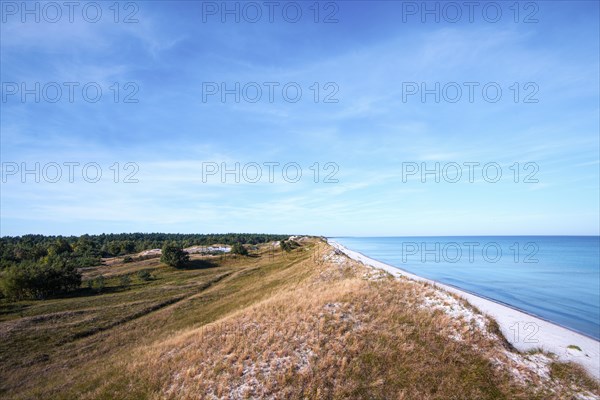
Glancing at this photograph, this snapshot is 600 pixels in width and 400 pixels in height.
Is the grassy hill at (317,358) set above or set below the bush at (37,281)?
above

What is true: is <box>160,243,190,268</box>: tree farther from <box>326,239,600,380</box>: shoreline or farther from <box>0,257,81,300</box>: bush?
<box>326,239,600,380</box>: shoreline

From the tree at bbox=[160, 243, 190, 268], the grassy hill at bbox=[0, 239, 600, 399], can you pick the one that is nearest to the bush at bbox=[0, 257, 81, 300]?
the tree at bbox=[160, 243, 190, 268]

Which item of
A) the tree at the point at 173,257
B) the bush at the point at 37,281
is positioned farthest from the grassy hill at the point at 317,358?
the tree at the point at 173,257

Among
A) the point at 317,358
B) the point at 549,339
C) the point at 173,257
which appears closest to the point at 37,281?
the point at 173,257

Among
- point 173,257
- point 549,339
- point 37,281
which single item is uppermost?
point 173,257

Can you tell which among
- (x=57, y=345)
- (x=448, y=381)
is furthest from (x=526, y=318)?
(x=57, y=345)

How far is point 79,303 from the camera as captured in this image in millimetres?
49531

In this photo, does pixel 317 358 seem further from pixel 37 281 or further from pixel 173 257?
pixel 173 257

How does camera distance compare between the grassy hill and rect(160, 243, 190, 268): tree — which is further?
rect(160, 243, 190, 268): tree

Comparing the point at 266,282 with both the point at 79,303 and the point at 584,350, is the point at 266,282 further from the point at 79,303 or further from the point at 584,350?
the point at 584,350

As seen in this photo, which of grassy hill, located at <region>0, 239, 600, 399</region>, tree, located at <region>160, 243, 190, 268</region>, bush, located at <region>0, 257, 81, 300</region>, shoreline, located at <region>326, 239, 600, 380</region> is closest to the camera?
grassy hill, located at <region>0, 239, 600, 399</region>

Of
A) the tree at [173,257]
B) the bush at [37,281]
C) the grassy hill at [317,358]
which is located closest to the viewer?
the grassy hill at [317,358]

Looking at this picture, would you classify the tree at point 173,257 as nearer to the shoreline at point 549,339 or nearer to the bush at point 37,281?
the bush at point 37,281

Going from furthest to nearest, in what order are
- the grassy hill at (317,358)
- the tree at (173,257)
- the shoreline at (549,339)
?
the tree at (173,257) < the shoreline at (549,339) < the grassy hill at (317,358)
